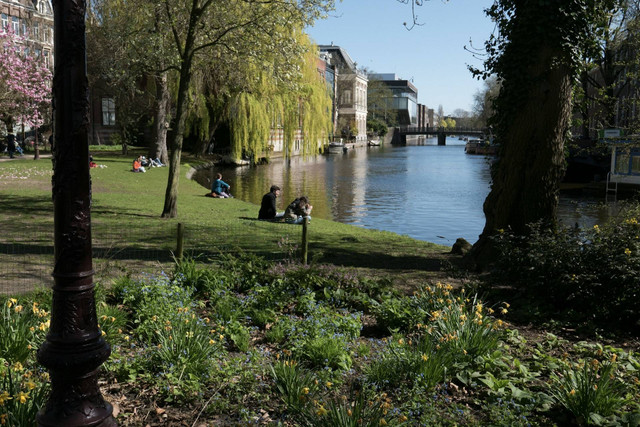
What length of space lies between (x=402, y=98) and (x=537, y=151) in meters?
165

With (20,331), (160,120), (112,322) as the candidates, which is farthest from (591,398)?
(160,120)

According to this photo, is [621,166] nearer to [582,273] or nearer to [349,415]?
[582,273]

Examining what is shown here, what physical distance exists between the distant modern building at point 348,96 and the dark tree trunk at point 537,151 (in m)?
95.4

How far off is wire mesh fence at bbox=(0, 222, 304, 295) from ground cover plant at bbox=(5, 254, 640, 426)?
1.43m

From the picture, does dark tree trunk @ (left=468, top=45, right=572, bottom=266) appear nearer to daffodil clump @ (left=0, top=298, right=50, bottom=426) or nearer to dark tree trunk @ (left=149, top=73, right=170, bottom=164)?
daffodil clump @ (left=0, top=298, right=50, bottom=426)

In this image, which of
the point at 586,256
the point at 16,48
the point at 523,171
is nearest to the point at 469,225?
the point at 523,171

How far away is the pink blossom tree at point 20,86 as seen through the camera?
30.7m

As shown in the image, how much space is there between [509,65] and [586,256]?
13.4 ft

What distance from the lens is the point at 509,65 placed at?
10070 millimetres

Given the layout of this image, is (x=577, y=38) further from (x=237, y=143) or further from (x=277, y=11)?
(x=237, y=143)

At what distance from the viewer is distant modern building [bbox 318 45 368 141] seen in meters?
110

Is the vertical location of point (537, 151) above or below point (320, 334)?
above

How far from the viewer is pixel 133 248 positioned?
11.1 m

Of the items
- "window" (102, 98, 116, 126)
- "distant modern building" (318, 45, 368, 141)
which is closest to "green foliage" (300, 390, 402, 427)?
"window" (102, 98, 116, 126)
